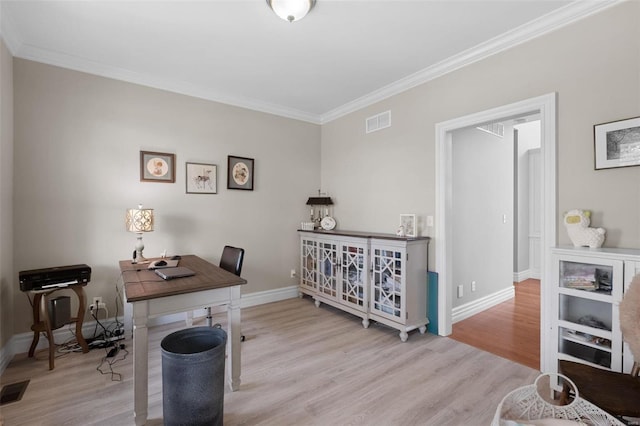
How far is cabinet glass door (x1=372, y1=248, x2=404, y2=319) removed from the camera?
290cm

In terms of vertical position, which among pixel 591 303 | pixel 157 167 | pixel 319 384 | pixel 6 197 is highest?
pixel 157 167

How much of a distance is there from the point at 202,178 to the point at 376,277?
238cm

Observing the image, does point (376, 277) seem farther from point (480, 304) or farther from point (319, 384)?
point (480, 304)

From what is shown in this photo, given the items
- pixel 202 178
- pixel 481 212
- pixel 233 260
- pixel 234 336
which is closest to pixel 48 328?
pixel 233 260

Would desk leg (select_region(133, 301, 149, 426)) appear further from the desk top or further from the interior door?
the interior door

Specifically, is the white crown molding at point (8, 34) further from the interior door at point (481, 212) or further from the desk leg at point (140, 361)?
the interior door at point (481, 212)

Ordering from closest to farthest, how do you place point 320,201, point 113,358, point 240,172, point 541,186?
1. point 541,186
2. point 113,358
3. point 240,172
4. point 320,201

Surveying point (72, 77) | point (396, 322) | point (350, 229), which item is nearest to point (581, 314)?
point (396, 322)

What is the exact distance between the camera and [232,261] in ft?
9.36

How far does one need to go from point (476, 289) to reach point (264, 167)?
3231 millimetres

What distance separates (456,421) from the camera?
5.82 ft

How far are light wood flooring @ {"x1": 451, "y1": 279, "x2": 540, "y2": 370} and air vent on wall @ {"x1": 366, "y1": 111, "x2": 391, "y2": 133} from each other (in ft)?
8.19

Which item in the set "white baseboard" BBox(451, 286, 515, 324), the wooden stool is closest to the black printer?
the wooden stool

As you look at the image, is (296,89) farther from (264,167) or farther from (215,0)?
(215,0)
